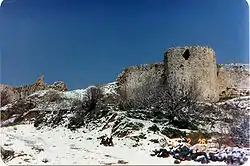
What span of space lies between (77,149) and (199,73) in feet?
22.1

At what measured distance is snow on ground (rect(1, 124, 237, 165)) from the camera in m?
5.88

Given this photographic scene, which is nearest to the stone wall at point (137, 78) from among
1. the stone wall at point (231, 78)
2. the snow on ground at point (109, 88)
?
the snow on ground at point (109, 88)

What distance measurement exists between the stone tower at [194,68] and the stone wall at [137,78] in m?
1.02

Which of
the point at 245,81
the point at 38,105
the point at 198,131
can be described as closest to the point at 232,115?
the point at 198,131

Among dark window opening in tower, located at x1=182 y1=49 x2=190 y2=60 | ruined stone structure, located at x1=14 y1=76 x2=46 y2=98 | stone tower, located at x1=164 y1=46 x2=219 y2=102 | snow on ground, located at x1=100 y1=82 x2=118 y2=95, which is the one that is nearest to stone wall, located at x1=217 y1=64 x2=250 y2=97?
stone tower, located at x1=164 y1=46 x2=219 y2=102

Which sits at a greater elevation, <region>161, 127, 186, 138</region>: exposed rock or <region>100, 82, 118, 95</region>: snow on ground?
<region>100, 82, 118, 95</region>: snow on ground

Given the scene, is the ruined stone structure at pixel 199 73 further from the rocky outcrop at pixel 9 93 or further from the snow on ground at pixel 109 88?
the rocky outcrop at pixel 9 93

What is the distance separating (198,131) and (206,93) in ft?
13.8

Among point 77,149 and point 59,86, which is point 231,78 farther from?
point 77,149

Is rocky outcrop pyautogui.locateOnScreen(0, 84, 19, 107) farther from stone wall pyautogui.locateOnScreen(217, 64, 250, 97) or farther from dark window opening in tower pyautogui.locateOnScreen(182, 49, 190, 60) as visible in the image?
stone wall pyautogui.locateOnScreen(217, 64, 250, 97)

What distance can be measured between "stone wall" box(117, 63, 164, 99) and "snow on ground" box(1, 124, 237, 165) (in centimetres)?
530

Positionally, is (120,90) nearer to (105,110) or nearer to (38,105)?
(38,105)

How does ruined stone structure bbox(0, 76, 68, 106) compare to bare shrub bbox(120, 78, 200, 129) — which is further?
ruined stone structure bbox(0, 76, 68, 106)

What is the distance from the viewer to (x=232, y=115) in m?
9.60
